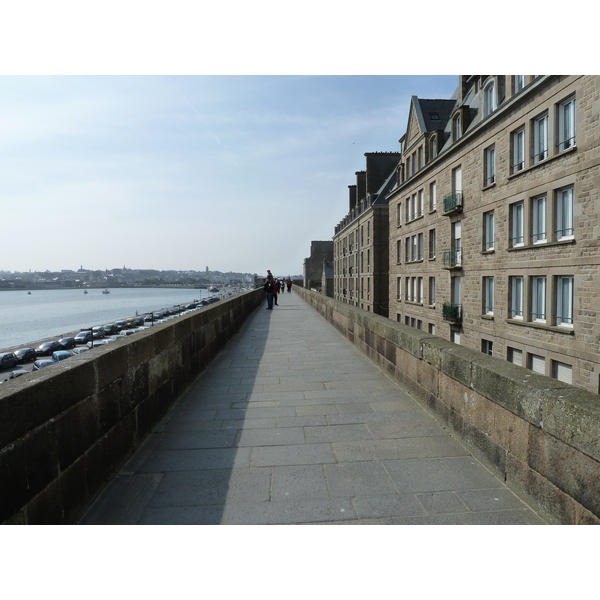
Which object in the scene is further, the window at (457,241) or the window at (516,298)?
the window at (457,241)

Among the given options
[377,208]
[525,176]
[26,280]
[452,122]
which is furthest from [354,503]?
[26,280]

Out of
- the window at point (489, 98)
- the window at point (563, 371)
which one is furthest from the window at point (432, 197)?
the window at point (563, 371)

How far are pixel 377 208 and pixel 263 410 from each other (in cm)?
3795

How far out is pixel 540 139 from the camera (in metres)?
17.9

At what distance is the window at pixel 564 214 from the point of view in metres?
16.3

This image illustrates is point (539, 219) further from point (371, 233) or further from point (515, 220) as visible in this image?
point (371, 233)

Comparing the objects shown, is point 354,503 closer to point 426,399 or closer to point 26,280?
point 426,399

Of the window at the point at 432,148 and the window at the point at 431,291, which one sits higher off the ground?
the window at the point at 432,148

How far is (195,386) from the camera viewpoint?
5941 millimetres

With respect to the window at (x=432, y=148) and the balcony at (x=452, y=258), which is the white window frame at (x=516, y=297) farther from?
the window at (x=432, y=148)

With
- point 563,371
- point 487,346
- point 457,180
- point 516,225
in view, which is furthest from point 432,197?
point 563,371

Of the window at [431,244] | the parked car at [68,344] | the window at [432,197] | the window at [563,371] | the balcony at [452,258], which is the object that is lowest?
the parked car at [68,344]

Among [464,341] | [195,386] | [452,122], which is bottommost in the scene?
[464,341]

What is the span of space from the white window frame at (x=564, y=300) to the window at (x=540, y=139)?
4987 millimetres
